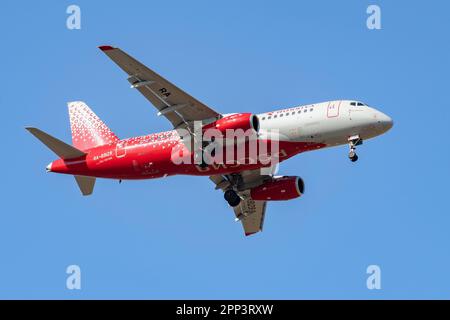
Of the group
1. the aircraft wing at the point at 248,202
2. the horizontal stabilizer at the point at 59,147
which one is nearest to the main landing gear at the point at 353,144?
the aircraft wing at the point at 248,202

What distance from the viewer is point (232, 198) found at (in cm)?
7362

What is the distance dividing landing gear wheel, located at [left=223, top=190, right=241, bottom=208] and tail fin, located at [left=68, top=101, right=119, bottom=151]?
29.6 ft

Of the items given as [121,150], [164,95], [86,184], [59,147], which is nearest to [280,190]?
[121,150]

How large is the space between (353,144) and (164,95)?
1292cm

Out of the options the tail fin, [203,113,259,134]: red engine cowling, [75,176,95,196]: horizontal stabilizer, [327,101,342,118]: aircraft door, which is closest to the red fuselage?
the tail fin

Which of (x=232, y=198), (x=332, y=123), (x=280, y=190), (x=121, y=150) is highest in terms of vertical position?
(x=332, y=123)

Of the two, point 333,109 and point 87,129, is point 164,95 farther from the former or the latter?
point 333,109

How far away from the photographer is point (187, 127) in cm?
6806

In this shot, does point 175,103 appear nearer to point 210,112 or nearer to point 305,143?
point 210,112

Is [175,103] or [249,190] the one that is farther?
[249,190]

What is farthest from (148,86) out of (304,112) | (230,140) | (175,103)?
(304,112)

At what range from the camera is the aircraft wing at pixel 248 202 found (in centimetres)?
7394

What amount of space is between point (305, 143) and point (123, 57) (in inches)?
528

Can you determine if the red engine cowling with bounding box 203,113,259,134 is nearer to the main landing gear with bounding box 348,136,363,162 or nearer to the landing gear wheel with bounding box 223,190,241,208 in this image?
the main landing gear with bounding box 348,136,363,162
